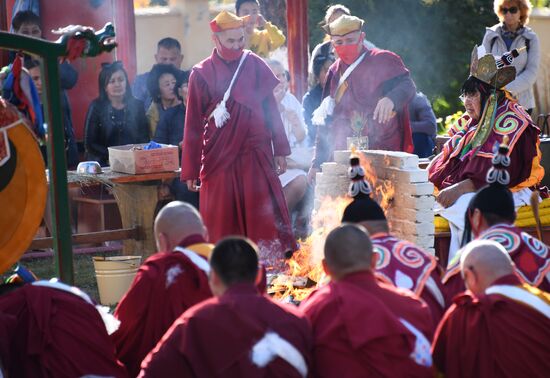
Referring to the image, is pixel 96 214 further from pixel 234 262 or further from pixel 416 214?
pixel 234 262

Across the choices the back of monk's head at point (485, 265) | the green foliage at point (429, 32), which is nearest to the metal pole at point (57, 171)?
the back of monk's head at point (485, 265)

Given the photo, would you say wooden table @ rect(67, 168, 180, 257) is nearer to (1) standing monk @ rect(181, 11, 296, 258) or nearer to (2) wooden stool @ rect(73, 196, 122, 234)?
(1) standing monk @ rect(181, 11, 296, 258)

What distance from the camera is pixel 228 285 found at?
430 centimetres

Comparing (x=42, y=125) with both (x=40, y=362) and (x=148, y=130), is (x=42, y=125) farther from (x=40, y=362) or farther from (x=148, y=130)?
(x=148, y=130)

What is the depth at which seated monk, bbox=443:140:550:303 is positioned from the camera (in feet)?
17.8

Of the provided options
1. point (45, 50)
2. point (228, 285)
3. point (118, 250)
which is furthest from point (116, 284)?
point (228, 285)

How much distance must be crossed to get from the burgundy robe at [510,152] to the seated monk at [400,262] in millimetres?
2520

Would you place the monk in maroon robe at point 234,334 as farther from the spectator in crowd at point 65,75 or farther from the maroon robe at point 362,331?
the spectator in crowd at point 65,75

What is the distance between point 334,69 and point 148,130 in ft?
6.47

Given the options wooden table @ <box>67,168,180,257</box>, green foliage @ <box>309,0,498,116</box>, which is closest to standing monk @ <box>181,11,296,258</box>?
wooden table @ <box>67,168,180,257</box>

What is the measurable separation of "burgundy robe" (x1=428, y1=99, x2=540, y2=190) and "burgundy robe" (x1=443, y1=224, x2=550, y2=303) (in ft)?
7.36

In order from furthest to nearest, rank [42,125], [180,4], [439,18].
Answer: [439,18]
[180,4]
[42,125]

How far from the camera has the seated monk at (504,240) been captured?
5.42 metres

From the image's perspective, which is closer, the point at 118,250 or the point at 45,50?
the point at 45,50
